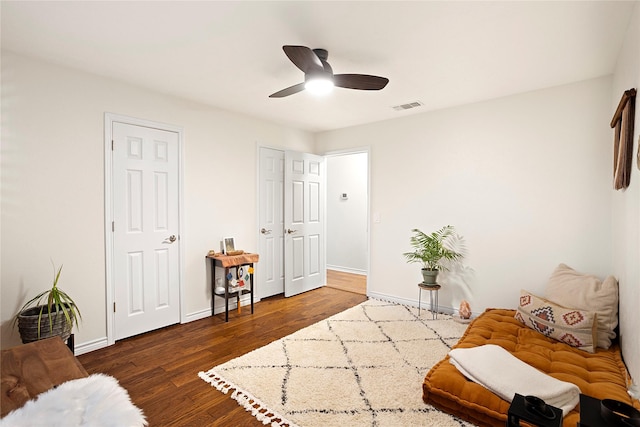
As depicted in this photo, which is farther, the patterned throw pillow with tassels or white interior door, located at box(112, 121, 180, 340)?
white interior door, located at box(112, 121, 180, 340)

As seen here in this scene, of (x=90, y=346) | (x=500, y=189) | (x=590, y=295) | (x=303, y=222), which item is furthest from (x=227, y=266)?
(x=590, y=295)

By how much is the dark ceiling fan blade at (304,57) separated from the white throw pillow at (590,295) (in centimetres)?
271

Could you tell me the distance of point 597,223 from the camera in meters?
2.95

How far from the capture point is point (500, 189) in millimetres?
3463

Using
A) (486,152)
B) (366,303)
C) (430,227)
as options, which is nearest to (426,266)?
(430,227)

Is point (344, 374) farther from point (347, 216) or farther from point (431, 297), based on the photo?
point (347, 216)

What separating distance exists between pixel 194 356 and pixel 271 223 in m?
2.06

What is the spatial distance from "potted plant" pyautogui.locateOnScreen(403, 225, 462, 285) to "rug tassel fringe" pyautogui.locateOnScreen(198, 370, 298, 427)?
7.59ft

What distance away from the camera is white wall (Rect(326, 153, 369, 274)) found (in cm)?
617

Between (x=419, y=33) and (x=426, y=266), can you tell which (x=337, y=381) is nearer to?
(x=426, y=266)

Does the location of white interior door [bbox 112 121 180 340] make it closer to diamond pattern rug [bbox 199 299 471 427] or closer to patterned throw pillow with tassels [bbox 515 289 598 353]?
diamond pattern rug [bbox 199 299 471 427]

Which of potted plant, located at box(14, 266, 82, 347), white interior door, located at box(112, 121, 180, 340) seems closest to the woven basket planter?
potted plant, located at box(14, 266, 82, 347)

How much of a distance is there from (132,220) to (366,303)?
9.41 feet

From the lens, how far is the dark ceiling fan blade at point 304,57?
1942mm
